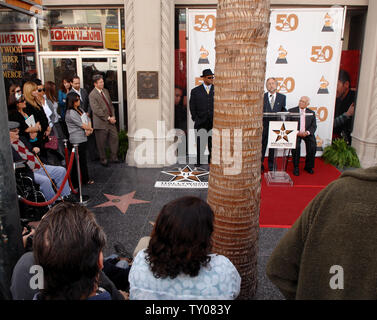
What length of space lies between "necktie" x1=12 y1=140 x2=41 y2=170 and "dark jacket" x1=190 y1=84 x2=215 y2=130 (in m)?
3.88

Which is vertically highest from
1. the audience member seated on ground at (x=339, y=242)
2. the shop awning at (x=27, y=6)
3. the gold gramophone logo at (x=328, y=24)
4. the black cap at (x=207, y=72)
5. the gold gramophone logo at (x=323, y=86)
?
the shop awning at (x=27, y=6)

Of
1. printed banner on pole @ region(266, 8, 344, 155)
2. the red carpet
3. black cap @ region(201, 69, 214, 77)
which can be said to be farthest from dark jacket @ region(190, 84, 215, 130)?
printed banner on pole @ region(266, 8, 344, 155)

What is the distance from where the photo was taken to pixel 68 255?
159cm

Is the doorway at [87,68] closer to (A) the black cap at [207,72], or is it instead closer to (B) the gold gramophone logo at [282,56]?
(A) the black cap at [207,72]

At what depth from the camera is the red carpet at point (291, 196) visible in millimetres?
5457

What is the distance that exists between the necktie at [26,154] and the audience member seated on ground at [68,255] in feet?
12.5

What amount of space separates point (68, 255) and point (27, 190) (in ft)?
12.3

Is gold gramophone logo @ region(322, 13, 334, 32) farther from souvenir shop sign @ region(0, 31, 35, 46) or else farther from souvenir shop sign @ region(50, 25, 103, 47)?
souvenir shop sign @ region(0, 31, 35, 46)

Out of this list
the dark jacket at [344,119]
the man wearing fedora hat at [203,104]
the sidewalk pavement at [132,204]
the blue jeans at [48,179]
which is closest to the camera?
the sidewalk pavement at [132,204]

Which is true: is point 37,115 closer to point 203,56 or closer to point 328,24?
point 203,56

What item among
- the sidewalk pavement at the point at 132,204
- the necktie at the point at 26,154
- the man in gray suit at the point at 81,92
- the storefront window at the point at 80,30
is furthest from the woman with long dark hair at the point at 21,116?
the storefront window at the point at 80,30

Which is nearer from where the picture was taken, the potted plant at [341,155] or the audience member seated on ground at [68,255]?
the audience member seated on ground at [68,255]

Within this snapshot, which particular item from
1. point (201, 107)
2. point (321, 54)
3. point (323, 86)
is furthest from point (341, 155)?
point (201, 107)
